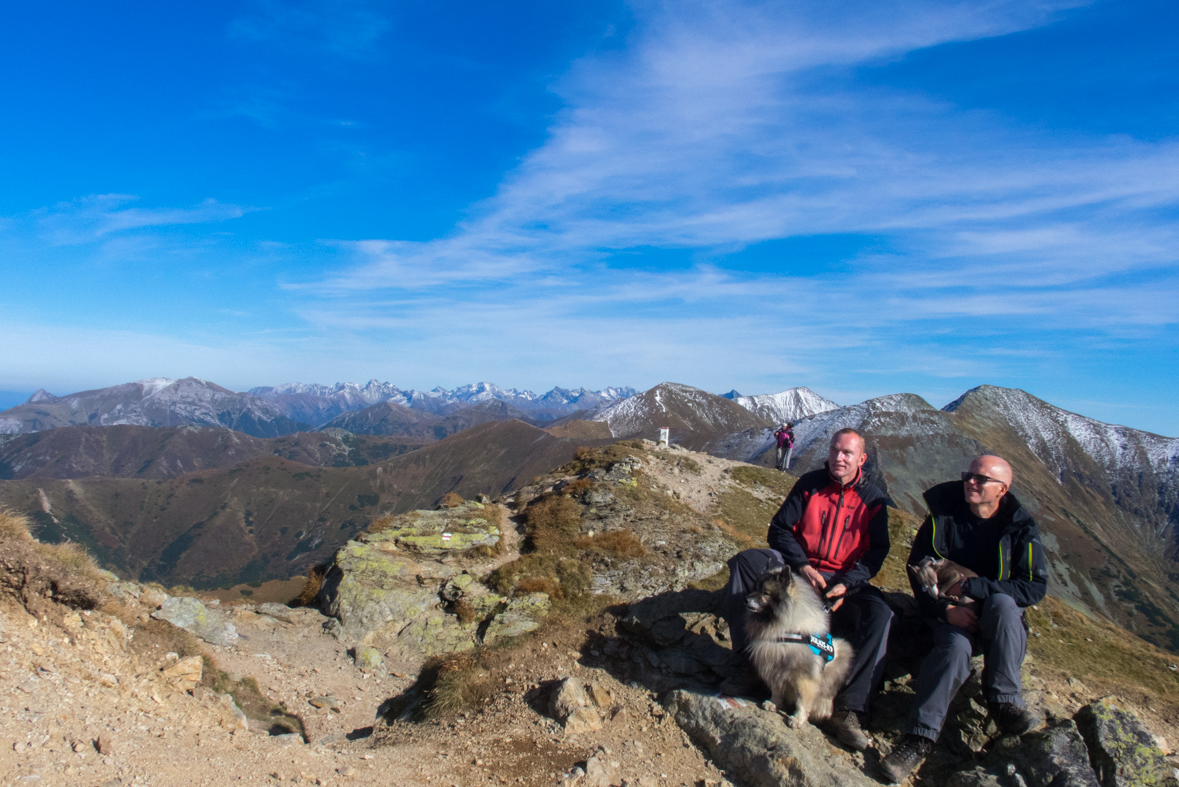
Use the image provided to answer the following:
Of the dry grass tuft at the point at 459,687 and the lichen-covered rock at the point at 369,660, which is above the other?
the dry grass tuft at the point at 459,687

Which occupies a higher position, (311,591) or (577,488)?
(577,488)

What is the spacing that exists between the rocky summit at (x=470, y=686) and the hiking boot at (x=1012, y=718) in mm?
177

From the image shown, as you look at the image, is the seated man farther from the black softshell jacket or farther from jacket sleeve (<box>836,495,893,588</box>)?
the black softshell jacket

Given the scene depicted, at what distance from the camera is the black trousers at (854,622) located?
23.8ft

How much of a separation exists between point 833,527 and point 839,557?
0.46 meters

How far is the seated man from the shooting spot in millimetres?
7324

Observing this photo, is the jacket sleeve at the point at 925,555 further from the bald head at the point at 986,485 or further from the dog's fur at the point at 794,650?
the dog's fur at the point at 794,650

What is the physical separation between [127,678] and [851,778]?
9.46 meters

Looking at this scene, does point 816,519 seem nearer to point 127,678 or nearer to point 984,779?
point 984,779

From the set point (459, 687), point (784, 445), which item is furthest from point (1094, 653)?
point (784, 445)

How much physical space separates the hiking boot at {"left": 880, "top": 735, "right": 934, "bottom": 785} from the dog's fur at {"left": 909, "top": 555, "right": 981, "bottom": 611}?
1711 mm

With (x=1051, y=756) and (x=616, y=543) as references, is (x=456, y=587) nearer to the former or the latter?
(x=616, y=543)

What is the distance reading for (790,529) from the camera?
8.60m

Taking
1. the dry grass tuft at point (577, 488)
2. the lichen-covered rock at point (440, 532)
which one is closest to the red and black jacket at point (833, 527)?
the lichen-covered rock at point (440, 532)
